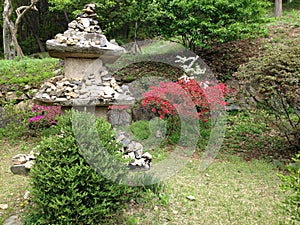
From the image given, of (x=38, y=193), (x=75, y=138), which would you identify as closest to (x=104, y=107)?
(x=75, y=138)

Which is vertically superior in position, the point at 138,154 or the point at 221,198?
the point at 138,154

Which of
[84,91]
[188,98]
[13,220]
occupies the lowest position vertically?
[13,220]

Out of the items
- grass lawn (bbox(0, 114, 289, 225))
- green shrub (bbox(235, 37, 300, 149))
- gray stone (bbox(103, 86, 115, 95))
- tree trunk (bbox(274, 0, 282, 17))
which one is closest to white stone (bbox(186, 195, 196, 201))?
grass lawn (bbox(0, 114, 289, 225))

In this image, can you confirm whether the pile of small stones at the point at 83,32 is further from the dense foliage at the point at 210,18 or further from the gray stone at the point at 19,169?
the dense foliage at the point at 210,18

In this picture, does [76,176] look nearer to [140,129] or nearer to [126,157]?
[126,157]

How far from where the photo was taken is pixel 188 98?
5816 millimetres

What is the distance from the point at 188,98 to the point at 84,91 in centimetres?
251

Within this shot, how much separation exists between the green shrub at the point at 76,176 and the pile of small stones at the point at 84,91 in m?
1.05

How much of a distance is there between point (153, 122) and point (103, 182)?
151 inches

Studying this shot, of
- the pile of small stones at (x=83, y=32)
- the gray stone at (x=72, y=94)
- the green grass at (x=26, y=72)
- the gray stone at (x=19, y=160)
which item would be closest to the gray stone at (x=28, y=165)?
the gray stone at (x=19, y=160)

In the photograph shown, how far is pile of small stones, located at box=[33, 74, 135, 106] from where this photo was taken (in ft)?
13.0

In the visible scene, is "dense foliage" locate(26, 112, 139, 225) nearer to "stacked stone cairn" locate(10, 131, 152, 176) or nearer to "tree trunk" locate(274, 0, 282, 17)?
"stacked stone cairn" locate(10, 131, 152, 176)

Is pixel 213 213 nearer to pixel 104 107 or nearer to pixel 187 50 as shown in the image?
pixel 104 107

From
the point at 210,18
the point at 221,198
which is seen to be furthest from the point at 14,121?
the point at 210,18
